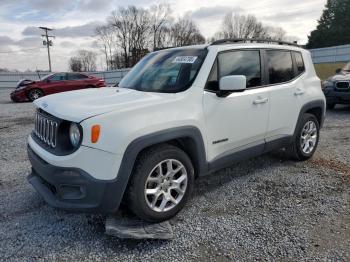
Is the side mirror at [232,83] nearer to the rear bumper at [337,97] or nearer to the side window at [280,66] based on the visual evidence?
the side window at [280,66]

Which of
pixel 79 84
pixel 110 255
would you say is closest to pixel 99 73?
pixel 79 84

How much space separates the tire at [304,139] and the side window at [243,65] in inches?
48.7

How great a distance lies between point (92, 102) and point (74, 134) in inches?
17.7

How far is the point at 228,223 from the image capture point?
10.6ft

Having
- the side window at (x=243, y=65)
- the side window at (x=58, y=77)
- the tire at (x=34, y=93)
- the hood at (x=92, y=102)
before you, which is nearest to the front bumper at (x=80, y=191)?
the hood at (x=92, y=102)

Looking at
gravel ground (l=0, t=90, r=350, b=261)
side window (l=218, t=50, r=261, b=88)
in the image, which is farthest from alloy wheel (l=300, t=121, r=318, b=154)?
side window (l=218, t=50, r=261, b=88)

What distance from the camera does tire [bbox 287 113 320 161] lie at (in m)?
4.80

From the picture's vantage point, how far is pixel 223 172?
4582 millimetres

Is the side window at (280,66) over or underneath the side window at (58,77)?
over

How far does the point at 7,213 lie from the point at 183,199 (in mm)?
1981

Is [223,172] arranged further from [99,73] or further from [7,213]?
[99,73]

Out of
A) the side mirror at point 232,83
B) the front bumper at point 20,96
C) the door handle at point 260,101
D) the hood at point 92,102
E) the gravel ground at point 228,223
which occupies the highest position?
the side mirror at point 232,83

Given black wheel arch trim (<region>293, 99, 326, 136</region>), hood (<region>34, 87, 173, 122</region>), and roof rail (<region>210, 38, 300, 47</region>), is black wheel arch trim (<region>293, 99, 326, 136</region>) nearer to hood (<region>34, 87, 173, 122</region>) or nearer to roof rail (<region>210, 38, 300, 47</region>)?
roof rail (<region>210, 38, 300, 47</region>)

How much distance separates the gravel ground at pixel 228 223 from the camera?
9.10 ft
